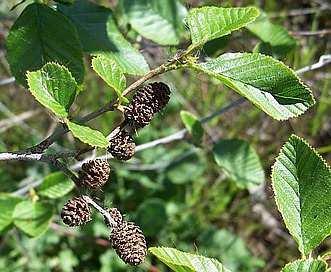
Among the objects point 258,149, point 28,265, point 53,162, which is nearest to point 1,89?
point 28,265

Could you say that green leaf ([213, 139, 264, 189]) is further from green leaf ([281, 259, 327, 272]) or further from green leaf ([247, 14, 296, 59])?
green leaf ([281, 259, 327, 272])

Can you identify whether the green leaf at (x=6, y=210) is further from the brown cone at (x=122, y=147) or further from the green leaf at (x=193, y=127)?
the brown cone at (x=122, y=147)

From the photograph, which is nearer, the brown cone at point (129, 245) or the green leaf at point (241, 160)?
the brown cone at point (129, 245)

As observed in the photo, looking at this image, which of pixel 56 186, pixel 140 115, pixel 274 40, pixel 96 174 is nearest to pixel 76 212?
pixel 96 174

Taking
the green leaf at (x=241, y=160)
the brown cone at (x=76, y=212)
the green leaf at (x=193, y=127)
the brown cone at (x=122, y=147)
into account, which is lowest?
the green leaf at (x=241, y=160)

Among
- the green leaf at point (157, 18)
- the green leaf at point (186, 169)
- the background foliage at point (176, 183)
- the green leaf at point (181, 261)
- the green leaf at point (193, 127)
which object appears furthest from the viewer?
the green leaf at point (186, 169)

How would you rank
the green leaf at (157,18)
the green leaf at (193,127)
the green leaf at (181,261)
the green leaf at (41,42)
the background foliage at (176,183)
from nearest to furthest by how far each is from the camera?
the green leaf at (181,261)
the green leaf at (41,42)
the green leaf at (157,18)
the green leaf at (193,127)
the background foliage at (176,183)

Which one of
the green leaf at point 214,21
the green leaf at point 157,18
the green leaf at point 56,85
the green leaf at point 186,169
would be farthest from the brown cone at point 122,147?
the green leaf at point 186,169
